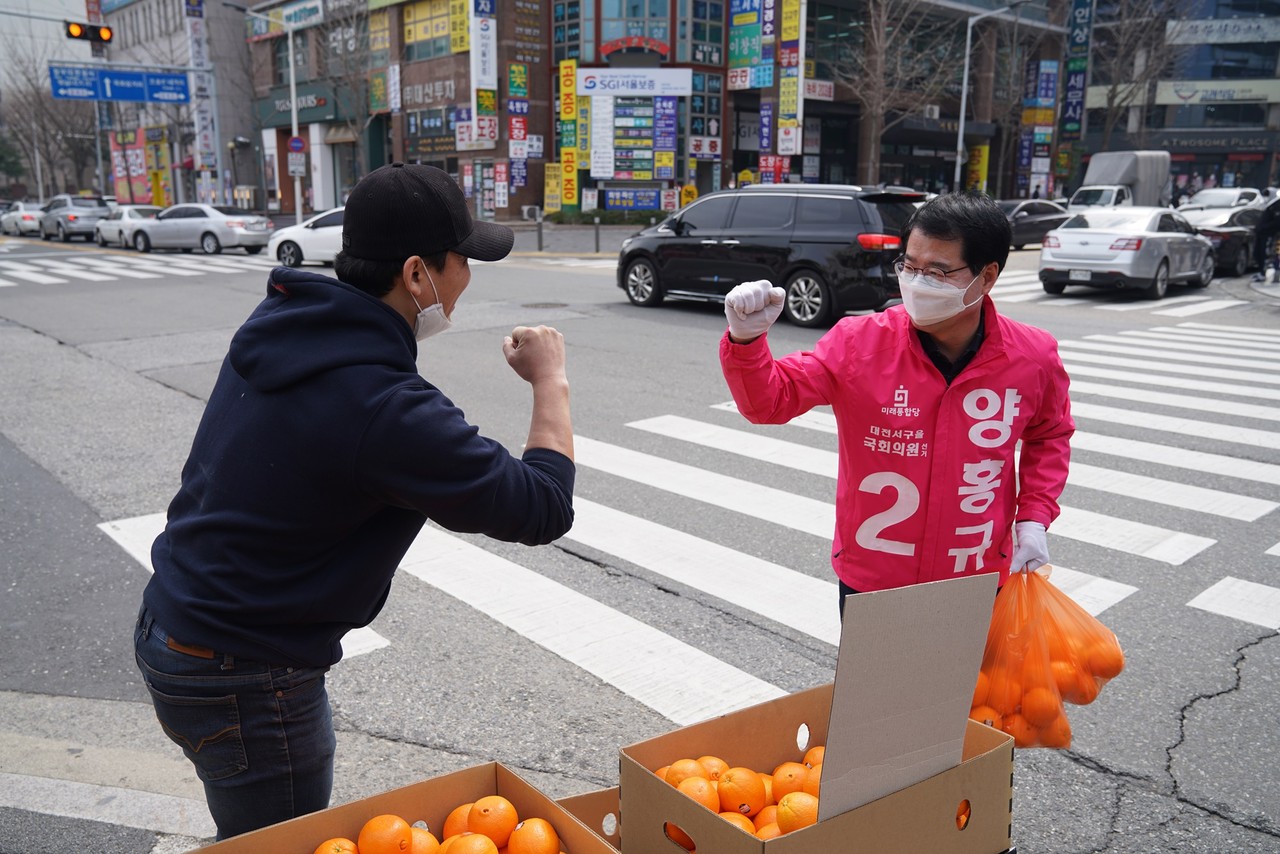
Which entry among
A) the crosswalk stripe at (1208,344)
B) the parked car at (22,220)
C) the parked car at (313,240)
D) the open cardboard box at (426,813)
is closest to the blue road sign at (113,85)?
the parked car at (22,220)

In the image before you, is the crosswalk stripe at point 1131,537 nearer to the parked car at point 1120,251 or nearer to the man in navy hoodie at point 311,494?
the man in navy hoodie at point 311,494

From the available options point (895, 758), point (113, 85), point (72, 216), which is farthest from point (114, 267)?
point (895, 758)

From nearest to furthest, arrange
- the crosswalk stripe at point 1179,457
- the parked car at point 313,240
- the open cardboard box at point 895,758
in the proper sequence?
the open cardboard box at point 895,758, the crosswalk stripe at point 1179,457, the parked car at point 313,240

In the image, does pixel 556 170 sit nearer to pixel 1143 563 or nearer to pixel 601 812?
pixel 1143 563

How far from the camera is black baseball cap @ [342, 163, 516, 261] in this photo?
6.24 feet

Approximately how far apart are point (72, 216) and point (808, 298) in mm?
31456

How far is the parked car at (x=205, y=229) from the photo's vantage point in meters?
28.8

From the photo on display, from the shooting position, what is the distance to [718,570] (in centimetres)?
540

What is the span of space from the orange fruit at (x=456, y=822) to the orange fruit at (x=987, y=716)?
1.18 meters

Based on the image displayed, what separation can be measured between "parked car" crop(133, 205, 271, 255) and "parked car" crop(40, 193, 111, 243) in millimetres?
6957

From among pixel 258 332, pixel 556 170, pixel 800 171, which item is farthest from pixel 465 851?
pixel 800 171

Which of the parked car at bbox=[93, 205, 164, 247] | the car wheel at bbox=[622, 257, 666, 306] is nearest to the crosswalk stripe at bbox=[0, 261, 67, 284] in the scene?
the parked car at bbox=[93, 205, 164, 247]

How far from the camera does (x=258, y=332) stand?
188cm

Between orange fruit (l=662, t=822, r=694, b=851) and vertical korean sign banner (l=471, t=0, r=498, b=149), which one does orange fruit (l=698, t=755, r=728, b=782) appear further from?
vertical korean sign banner (l=471, t=0, r=498, b=149)
